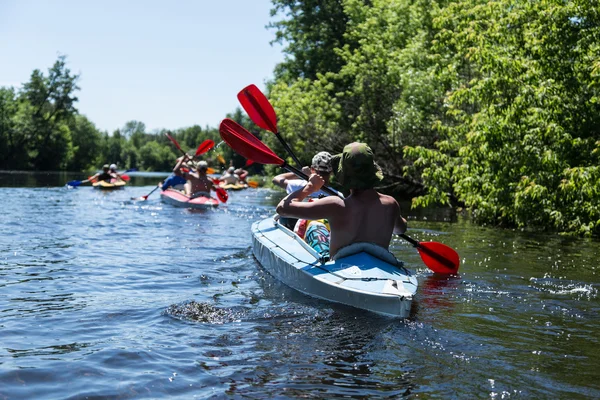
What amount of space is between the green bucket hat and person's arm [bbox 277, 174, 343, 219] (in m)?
0.22

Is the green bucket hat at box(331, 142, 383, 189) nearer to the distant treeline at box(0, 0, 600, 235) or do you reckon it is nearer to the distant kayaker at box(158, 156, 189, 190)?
the distant treeline at box(0, 0, 600, 235)

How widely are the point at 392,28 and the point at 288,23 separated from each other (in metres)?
13.6

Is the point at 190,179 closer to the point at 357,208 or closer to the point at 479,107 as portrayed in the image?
the point at 479,107

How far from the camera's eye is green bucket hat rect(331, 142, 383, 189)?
5527 millimetres

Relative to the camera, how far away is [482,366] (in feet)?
13.5

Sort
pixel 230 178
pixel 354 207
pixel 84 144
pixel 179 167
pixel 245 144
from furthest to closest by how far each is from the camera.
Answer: pixel 84 144 → pixel 230 178 → pixel 179 167 → pixel 245 144 → pixel 354 207

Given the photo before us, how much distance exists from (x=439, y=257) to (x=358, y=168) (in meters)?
2.76

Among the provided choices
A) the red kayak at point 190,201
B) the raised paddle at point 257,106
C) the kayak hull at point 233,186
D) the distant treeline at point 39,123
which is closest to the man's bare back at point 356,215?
the raised paddle at point 257,106

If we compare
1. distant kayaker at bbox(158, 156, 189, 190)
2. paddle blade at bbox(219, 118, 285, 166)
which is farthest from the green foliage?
distant kayaker at bbox(158, 156, 189, 190)

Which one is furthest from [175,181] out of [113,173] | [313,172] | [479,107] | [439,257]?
[313,172]

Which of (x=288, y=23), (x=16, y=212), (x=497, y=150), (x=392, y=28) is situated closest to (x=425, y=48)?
(x=392, y=28)

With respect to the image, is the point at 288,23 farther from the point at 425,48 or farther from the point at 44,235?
the point at 44,235

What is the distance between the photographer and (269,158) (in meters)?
7.08

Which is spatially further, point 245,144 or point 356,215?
point 245,144
